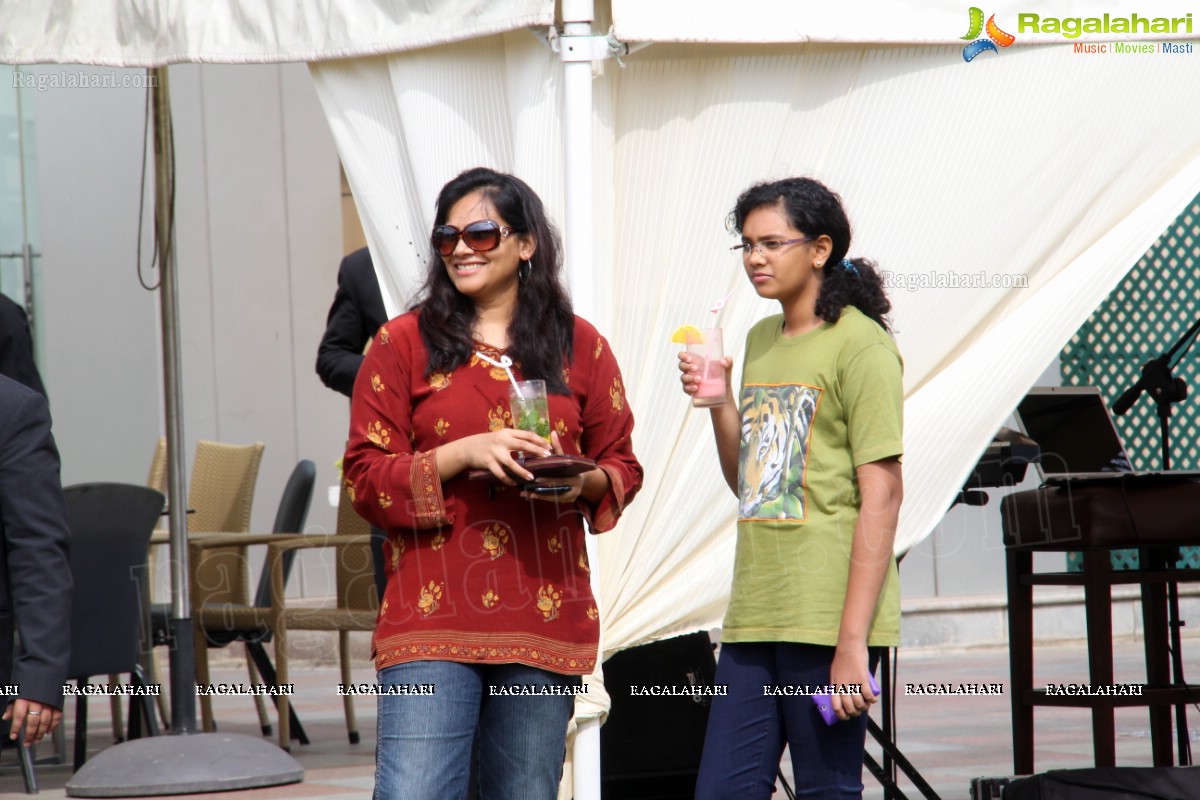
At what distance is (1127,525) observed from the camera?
4043 mm

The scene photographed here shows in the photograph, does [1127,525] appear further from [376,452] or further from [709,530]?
[376,452]

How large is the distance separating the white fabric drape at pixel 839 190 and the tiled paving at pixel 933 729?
1582mm

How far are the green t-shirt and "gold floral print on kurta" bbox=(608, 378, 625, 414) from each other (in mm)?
308

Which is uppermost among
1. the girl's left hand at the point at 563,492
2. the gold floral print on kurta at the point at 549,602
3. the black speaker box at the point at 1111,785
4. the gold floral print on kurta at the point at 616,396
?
the gold floral print on kurta at the point at 616,396

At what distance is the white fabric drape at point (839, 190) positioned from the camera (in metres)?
3.44

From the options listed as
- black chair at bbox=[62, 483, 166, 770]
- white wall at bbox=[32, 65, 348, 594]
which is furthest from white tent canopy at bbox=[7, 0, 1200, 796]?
white wall at bbox=[32, 65, 348, 594]

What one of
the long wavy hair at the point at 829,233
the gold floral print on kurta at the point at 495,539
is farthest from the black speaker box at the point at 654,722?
the gold floral print on kurta at the point at 495,539

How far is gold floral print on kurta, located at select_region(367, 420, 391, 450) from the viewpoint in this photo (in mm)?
2529

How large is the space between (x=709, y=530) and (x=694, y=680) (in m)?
0.77

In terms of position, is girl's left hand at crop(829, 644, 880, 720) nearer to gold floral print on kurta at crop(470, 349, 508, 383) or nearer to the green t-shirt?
the green t-shirt

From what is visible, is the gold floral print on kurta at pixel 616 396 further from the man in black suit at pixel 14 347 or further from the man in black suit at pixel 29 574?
the man in black suit at pixel 14 347

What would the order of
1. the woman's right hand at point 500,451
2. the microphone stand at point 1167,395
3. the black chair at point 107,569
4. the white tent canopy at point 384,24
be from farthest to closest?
the black chair at point 107,569, the microphone stand at point 1167,395, the white tent canopy at point 384,24, the woman's right hand at point 500,451

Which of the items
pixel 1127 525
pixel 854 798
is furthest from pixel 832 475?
pixel 1127 525

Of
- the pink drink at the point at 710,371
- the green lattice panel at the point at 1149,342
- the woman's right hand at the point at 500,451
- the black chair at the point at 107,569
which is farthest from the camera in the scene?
the green lattice panel at the point at 1149,342
